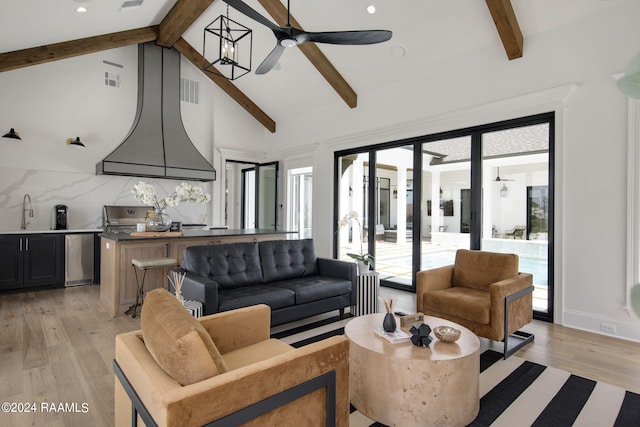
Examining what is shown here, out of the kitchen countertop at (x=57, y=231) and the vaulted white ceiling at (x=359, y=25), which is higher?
the vaulted white ceiling at (x=359, y=25)

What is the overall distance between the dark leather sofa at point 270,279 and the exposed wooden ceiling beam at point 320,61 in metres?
3.00

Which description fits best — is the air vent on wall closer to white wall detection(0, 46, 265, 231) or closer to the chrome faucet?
white wall detection(0, 46, 265, 231)

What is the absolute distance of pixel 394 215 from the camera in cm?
593

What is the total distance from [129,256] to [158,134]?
A: 10.3 ft

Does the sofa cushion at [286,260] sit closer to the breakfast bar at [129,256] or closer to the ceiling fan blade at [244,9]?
the breakfast bar at [129,256]

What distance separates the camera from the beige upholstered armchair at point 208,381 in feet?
4.09

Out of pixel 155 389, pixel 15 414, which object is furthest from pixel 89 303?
pixel 155 389

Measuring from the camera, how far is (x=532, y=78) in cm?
414

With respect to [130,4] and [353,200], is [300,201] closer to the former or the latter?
[353,200]

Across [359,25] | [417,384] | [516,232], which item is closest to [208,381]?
[417,384]

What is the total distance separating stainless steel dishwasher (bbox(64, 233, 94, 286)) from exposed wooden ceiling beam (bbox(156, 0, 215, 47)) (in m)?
3.67

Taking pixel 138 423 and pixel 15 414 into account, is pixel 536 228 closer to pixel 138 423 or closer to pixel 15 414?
pixel 138 423

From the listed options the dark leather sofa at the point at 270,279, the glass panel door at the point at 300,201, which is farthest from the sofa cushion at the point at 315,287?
the glass panel door at the point at 300,201

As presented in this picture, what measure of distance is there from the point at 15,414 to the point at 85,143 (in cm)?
526
